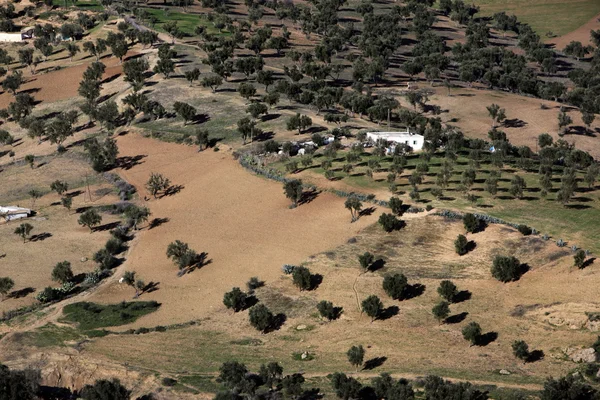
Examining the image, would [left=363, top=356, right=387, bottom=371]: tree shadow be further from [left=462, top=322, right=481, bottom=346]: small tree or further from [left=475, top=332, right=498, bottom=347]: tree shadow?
[left=475, top=332, right=498, bottom=347]: tree shadow

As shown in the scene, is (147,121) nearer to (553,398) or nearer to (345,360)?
(345,360)

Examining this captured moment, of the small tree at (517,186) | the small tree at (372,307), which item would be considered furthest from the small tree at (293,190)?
the small tree at (372,307)

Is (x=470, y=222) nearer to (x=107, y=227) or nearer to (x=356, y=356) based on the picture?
(x=356, y=356)

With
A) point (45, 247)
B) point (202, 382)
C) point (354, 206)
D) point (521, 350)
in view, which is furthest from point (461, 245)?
point (45, 247)

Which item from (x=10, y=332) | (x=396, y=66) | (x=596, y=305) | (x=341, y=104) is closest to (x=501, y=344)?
(x=596, y=305)

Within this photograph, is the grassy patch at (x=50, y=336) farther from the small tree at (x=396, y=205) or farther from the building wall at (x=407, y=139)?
the building wall at (x=407, y=139)

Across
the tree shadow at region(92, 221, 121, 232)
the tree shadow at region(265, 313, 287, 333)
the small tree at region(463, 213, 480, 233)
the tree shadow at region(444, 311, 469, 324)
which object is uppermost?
the small tree at region(463, 213, 480, 233)

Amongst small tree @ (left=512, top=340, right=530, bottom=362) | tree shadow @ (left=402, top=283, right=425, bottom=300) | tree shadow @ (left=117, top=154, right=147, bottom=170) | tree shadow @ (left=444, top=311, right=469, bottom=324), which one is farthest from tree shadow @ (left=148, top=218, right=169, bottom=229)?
small tree @ (left=512, top=340, right=530, bottom=362)
